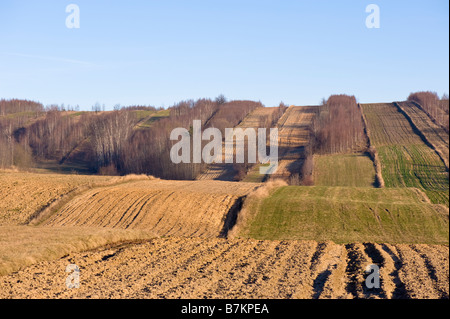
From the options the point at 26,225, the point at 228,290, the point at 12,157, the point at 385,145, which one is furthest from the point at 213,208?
the point at 12,157

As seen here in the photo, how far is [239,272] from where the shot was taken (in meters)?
18.0

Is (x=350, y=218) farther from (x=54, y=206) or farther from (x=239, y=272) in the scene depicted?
(x=54, y=206)

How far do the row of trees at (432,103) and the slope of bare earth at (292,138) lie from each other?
75.9 feet

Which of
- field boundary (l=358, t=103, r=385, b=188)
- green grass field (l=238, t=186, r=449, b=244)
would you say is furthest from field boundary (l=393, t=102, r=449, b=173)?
green grass field (l=238, t=186, r=449, b=244)

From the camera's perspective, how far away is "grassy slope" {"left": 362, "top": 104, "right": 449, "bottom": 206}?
51.6 m

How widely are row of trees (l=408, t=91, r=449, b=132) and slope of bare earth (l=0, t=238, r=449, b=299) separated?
62376 millimetres
